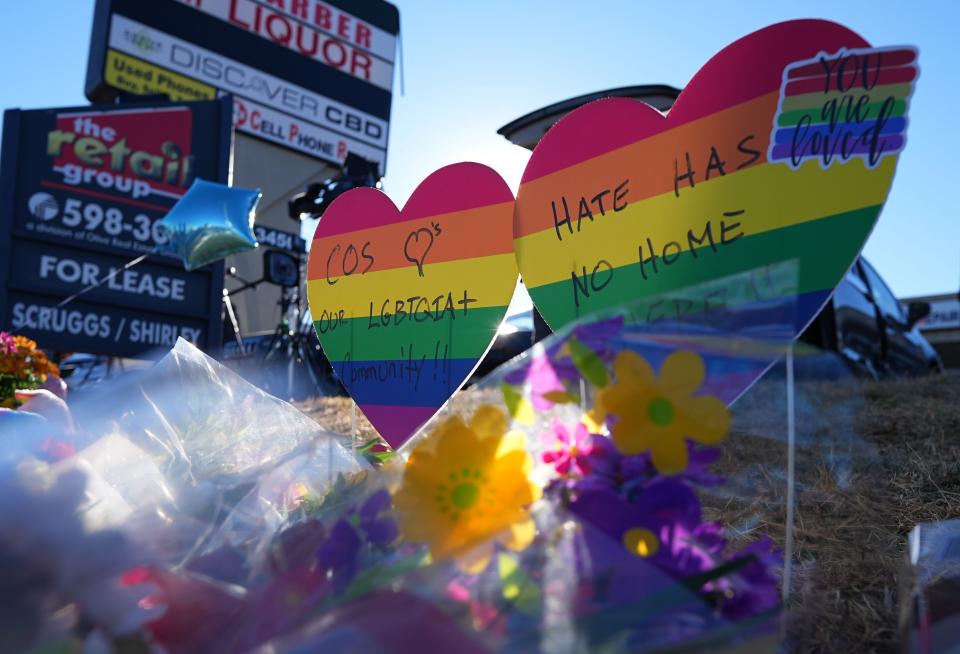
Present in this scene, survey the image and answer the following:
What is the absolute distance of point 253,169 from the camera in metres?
11.7

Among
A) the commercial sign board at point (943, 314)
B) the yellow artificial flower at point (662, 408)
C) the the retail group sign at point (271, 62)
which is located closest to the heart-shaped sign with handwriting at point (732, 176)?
the yellow artificial flower at point (662, 408)

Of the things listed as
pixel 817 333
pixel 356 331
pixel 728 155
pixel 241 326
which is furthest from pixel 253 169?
pixel 728 155

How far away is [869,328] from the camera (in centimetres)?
464

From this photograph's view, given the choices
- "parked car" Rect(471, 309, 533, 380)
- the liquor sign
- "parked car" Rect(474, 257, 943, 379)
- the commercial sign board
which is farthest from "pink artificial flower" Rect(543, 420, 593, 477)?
the commercial sign board

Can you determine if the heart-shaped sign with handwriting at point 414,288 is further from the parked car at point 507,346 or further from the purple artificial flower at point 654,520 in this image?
the parked car at point 507,346

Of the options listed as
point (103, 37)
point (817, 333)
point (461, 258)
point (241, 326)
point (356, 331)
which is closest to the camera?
point (461, 258)

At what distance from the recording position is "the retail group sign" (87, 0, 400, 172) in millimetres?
10094

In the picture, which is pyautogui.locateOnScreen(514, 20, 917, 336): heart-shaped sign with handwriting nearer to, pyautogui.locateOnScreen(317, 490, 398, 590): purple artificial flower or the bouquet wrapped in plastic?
the bouquet wrapped in plastic

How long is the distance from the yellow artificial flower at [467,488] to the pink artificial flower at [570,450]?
29 millimetres

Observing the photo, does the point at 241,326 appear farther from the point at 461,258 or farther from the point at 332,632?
the point at 332,632

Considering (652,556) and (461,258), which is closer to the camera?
(652,556)

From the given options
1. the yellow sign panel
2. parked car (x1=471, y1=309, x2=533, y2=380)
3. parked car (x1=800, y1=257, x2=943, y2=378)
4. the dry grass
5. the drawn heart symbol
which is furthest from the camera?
the yellow sign panel

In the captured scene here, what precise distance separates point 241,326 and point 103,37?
435 cm

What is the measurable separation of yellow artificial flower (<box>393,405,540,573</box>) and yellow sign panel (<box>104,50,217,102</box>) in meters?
10.1
